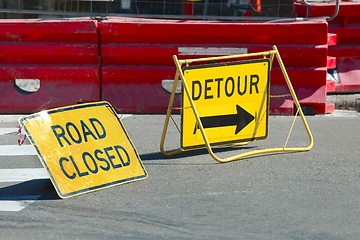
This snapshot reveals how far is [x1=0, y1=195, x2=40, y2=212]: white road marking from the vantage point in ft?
23.4

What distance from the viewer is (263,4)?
13.0 metres

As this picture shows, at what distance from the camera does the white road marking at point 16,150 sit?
30.7 ft

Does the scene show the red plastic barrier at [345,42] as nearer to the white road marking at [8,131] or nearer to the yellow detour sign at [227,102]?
the yellow detour sign at [227,102]

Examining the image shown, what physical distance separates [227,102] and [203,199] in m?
1.83

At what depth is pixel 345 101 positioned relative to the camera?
40.8 feet

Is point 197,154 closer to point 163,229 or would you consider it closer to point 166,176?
point 166,176

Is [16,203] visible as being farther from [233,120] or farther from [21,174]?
[233,120]

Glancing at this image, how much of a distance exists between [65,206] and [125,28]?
15.4 feet

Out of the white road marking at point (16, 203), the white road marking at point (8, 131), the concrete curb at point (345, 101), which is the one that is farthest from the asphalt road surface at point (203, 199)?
the concrete curb at point (345, 101)

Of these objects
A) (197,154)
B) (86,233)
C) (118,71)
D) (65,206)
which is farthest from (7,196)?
(118,71)

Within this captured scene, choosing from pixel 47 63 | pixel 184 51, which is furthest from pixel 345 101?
pixel 47 63

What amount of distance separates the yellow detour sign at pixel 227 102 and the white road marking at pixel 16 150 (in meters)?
1.83

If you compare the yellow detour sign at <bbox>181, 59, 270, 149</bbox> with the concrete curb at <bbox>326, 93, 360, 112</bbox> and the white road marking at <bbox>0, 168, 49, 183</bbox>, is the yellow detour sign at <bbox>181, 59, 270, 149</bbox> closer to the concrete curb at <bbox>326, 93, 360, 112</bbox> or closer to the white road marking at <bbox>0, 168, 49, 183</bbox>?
the white road marking at <bbox>0, 168, 49, 183</bbox>

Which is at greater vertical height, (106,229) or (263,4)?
(263,4)
